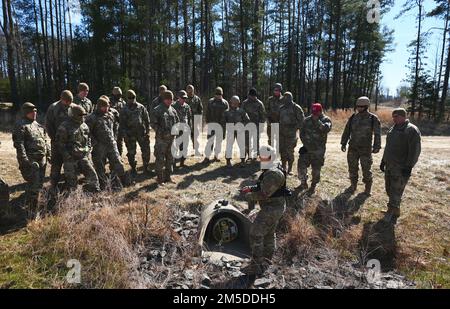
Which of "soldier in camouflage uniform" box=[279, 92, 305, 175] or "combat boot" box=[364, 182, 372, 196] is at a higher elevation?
"soldier in camouflage uniform" box=[279, 92, 305, 175]

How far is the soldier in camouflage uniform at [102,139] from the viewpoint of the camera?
786 centimetres

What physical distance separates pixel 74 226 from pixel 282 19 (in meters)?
28.5

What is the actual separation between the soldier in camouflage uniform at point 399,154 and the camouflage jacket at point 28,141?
→ 6945 mm

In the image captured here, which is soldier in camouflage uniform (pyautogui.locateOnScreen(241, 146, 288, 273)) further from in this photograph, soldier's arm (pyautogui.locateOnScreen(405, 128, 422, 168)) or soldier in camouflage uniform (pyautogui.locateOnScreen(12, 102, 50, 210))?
soldier in camouflage uniform (pyautogui.locateOnScreen(12, 102, 50, 210))

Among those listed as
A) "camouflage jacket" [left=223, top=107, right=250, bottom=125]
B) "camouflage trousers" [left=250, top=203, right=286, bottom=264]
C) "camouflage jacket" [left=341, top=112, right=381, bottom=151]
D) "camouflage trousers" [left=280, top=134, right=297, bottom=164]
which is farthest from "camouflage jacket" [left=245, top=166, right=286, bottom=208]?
"camouflage jacket" [left=223, top=107, right=250, bottom=125]

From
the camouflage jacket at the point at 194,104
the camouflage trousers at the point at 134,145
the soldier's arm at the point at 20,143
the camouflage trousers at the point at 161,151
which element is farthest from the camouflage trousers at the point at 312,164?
the soldier's arm at the point at 20,143

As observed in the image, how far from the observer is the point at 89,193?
7.20 m

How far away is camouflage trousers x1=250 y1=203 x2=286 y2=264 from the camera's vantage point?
5.76 m

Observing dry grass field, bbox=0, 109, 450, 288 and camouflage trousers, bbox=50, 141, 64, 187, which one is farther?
camouflage trousers, bbox=50, 141, 64, 187

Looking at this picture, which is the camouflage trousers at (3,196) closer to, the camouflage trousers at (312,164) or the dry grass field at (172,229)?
the dry grass field at (172,229)

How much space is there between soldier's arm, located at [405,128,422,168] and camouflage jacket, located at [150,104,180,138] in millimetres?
5157

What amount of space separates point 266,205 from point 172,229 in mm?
2059
